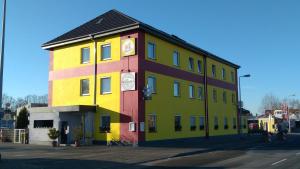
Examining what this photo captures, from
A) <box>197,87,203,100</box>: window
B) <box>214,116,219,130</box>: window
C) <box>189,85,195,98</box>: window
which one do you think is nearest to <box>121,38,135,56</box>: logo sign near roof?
<box>189,85,195,98</box>: window

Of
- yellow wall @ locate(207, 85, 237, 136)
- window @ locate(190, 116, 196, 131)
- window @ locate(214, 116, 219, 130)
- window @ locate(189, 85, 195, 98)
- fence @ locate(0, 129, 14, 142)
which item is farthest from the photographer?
window @ locate(214, 116, 219, 130)

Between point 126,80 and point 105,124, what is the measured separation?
4314 millimetres

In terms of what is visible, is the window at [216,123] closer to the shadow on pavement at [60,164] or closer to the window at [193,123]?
the window at [193,123]

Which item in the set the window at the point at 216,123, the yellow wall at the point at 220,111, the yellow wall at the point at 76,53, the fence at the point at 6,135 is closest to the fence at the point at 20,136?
the fence at the point at 6,135

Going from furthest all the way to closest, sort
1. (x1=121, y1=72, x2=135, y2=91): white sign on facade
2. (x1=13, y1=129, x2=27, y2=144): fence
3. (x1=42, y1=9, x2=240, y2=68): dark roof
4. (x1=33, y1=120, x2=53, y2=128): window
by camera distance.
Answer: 1. (x1=13, y1=129, x2=27, y2=144): fence
2. (x1=33, y1=120, x2=53, y2=128): window
3. (x1=42, y1=9, x2=240, y2=68): dark roof
4. (x1=121, y1=72, x2=135, y2=91): white sign on facade

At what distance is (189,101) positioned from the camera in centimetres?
3859

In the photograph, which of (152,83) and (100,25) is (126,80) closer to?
(152,83)

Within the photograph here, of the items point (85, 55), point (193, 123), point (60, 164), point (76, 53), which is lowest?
point (60, 164)

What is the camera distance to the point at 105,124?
32188 mm

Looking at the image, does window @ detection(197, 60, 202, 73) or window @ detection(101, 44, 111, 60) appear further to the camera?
window @ detection(197, 60, 202, 73)

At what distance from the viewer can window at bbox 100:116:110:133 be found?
32.0 m

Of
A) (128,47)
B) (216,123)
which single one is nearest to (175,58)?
(128,47)

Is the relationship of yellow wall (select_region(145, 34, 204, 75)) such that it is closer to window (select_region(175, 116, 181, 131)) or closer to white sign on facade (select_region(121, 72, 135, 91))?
white sign on facade (select_region(121, 72, 135, 91))

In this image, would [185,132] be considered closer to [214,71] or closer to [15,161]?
[214,71]
